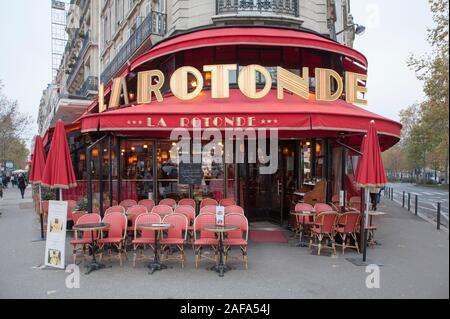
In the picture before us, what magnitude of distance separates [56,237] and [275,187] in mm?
7455

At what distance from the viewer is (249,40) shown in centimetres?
1045

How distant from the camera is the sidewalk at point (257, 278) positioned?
545 centimetres

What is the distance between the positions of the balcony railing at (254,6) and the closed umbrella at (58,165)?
7.31 metres

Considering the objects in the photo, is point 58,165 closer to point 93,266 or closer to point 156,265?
point 93,266

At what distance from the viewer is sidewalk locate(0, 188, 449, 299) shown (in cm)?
545

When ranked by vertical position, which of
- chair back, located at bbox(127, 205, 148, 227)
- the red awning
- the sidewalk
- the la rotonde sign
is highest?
the la rotonde sign

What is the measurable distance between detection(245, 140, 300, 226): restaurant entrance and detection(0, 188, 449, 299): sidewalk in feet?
11.9

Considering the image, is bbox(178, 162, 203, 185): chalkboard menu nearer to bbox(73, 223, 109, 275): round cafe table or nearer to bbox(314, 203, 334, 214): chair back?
bbox(314, 203, 334, 214): chair back

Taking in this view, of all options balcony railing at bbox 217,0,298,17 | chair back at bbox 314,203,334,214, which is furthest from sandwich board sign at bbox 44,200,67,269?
balcony railing at bbox 217,0,298,17

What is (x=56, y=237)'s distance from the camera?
6.87 meters

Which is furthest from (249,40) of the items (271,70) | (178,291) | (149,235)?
(178,291)

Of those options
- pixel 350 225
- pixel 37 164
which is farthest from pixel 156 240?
pixel 37 164

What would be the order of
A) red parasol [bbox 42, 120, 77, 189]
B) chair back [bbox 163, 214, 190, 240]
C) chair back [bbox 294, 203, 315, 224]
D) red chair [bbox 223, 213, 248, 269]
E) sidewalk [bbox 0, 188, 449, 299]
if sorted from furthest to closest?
chair back [bbox 294, 203, 315, 224] < chair back [bbox 163, 214, 190, 240] < red parasol [bbox 42, 120, 77, 189] < red chair [bbox 223, 213, 248, 269] < sidewalk [bbox 0, 188, 449, 299]

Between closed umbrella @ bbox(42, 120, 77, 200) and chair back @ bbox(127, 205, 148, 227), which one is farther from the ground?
closed umbrella @ bbox(42, 120, 77, 200)
